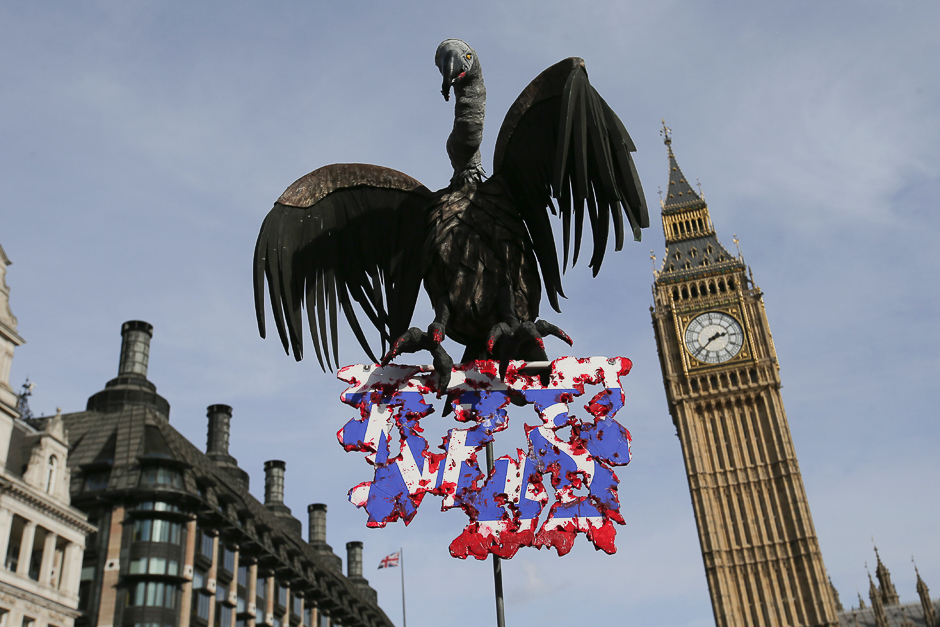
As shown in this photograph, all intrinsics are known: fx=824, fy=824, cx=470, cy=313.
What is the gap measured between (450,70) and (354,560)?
77.4m

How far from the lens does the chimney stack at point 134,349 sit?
156 feet

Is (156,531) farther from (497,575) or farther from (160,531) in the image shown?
(497,575)

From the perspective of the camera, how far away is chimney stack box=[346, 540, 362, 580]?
3066 inches

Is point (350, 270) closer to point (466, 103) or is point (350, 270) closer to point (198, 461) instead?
point (466, 103)

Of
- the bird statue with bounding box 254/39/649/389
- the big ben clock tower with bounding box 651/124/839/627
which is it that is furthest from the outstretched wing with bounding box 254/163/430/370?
the big ben clock tower with bounding box 651/124/839/627

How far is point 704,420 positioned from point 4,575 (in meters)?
54.4

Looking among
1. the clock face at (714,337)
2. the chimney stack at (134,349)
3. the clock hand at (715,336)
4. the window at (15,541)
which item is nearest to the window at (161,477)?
the window at (15,541)

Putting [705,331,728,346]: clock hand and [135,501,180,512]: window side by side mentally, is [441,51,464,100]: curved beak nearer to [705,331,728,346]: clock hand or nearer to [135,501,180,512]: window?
[135,501,180,512]: window

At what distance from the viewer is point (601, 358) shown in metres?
6.77

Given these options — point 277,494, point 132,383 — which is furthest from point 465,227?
point 277,494

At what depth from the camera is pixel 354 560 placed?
7919 cm

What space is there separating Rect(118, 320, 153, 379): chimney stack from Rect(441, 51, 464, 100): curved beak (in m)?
44.6

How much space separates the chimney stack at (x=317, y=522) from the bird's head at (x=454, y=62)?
2671 inches

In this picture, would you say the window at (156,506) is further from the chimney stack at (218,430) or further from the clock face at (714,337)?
the clock face at (714,337)
